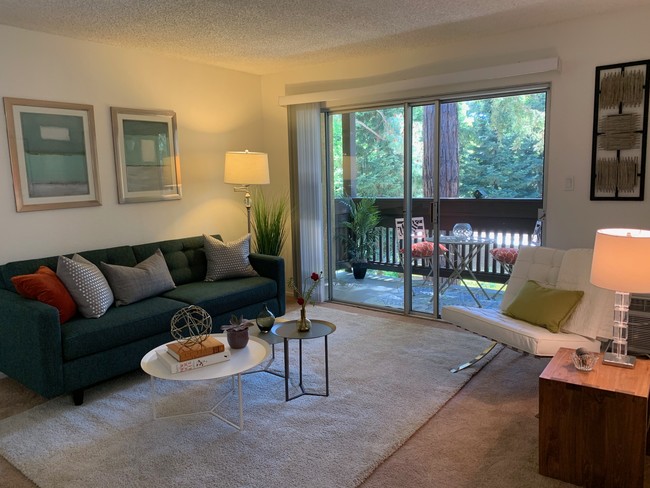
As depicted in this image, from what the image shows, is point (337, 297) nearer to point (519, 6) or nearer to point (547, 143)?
point (547, 143)

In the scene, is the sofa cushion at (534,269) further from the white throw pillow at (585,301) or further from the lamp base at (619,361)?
the lamp base at (619,361)

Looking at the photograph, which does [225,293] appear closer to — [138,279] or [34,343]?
[138,279]

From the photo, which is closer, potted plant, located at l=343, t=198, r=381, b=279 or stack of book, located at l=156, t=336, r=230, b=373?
stack of book, located at l=156, t=336, r=230, b=373

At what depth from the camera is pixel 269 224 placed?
5.22 m

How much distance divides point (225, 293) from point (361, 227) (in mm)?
1730

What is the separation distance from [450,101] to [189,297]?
2.76 metres

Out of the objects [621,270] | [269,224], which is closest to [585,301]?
[621,270]

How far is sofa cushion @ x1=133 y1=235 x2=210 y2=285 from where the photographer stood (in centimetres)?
426

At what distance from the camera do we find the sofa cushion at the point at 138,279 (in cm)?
363

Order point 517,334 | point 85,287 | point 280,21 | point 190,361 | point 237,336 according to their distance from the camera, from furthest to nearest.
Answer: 1. point 280,21
2. point 85,287
3. point 517,334
4. point 237,336
5. point 190,361

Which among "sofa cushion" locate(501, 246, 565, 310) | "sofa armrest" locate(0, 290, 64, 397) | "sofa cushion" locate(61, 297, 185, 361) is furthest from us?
"sofa cushion" locate(501, 246, 565, 310)

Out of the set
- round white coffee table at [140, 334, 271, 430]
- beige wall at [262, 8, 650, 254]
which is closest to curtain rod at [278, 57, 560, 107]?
beige wall at [262, 8, 650, 254]

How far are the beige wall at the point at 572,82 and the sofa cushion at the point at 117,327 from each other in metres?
2.93

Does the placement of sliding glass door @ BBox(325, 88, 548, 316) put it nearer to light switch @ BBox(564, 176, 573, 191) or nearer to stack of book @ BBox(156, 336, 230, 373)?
light switch @ BBox(564, 176, 573, 191)
